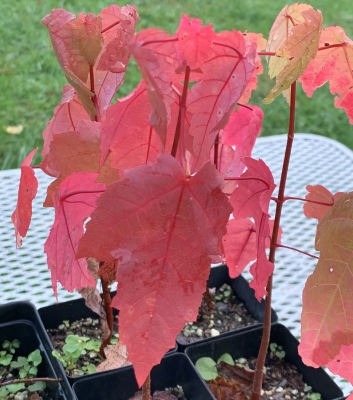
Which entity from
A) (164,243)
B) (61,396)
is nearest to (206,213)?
(164,243)

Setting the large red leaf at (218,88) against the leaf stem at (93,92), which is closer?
the large red leaf at (218,88)

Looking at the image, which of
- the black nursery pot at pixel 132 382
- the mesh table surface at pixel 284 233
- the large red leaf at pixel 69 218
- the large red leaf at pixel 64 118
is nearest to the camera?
the large red leaf at pixel 69 218

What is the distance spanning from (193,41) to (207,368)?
1.84 feet

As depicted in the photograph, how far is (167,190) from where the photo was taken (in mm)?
389

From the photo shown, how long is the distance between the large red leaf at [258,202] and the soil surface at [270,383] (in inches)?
12.8

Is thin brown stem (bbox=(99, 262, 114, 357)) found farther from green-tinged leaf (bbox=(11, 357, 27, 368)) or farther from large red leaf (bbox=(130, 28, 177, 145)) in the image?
large red leaf (bbox=(130, 28, 177, 145))

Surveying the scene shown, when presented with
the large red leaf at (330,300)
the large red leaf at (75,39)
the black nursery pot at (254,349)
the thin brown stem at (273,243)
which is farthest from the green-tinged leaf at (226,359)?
the large red leaf at (75,39)

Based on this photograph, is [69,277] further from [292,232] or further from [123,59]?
[292,232]

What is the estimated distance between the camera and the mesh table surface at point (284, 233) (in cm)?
94

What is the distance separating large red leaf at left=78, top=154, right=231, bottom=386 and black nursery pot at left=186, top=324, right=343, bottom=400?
42cm

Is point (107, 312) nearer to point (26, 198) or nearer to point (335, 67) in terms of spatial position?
point (26, 198)

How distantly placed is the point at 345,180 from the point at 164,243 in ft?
3.25

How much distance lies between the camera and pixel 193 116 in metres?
0.42

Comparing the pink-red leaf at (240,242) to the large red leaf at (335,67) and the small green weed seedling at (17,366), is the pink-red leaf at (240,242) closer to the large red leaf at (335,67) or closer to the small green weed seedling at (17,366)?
the large red leaf at (335,67)
